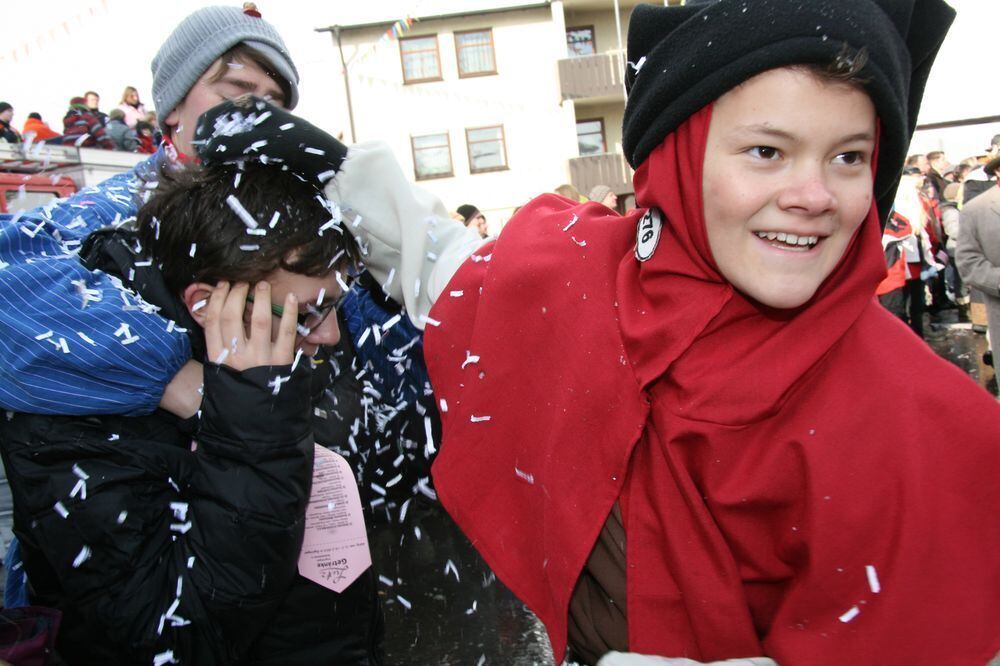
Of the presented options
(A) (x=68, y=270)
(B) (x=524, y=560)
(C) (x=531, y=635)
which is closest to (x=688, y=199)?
(B) (x=524, y=560)

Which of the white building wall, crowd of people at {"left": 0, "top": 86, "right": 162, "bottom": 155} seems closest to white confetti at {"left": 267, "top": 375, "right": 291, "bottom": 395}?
crowd of people at {"left": 0, "top": 86, "right": 162, "bottom": 155}

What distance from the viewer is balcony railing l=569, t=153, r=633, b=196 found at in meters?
22.2

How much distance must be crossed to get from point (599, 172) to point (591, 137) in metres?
1.94

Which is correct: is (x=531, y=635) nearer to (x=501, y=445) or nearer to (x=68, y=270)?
(x=501, y=445)

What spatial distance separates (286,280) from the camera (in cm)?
172

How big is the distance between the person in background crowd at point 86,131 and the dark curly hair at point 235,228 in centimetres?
928

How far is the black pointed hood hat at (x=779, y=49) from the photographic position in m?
1.38

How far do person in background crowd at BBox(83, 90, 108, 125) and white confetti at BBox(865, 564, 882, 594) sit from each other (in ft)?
38.1

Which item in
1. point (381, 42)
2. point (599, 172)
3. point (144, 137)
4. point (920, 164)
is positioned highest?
point (381, 42)

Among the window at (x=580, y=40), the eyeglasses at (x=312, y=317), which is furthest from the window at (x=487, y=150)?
the eyeglasses at (x=312, y=317)

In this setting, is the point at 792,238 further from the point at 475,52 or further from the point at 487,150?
the point at 475,52

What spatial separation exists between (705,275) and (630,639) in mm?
716

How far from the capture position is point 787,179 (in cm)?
144

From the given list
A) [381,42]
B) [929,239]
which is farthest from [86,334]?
[381,42]
